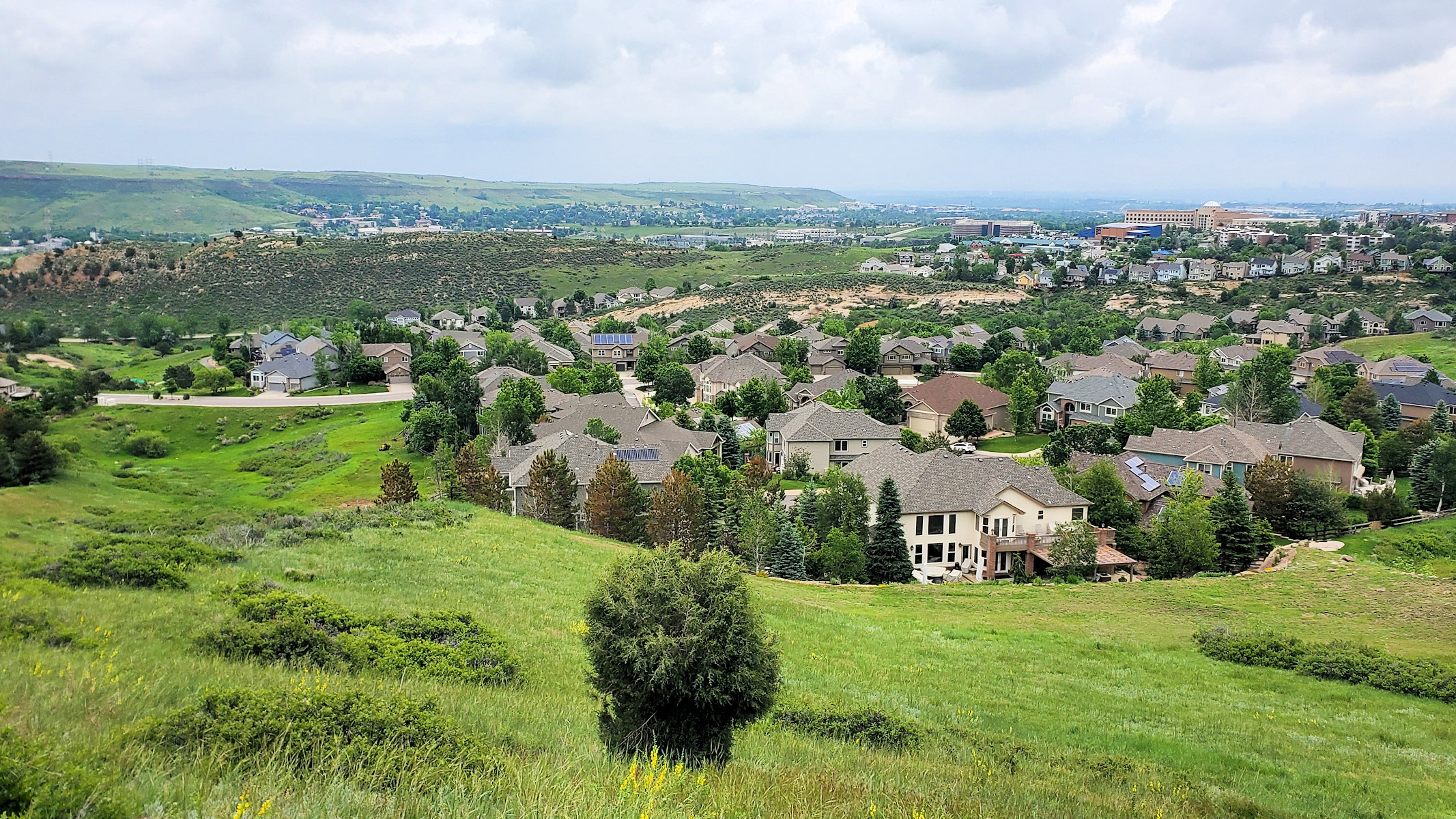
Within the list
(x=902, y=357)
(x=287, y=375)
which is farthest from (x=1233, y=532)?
(x=287, y=375)

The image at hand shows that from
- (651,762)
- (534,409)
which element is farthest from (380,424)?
(651,762)

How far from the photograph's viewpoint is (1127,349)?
3083 inches

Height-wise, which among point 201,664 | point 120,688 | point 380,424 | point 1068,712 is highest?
point 120,688

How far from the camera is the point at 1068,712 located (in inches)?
570

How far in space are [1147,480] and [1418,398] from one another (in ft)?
99.8

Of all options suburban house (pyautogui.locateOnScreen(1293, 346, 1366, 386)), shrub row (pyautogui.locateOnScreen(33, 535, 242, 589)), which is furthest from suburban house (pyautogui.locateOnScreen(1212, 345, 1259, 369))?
shrub row (pyautogui.locateOnScreen(33, 535, 242, 589))

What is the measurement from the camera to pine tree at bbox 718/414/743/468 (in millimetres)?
46594

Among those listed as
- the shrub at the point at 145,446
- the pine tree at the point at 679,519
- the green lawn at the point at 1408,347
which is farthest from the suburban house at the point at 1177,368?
Result: the shrub at the point at 145,446

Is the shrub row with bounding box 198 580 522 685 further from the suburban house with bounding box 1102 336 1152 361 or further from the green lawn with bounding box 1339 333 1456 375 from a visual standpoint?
the green lawn with bounding box 1339 333 1456 375

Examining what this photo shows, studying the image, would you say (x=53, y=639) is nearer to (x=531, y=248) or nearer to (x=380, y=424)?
(x=380, y=424)

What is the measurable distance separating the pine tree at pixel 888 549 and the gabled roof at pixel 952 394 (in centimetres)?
2553

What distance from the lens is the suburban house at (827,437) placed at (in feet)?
151

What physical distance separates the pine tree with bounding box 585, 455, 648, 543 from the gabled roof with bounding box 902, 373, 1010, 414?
2913 cm

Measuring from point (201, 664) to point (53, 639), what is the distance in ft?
5.29
